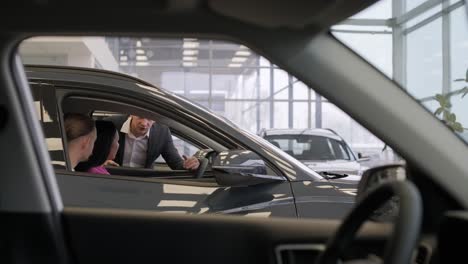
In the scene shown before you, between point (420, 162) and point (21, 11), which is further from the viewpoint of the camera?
point (21, 11)

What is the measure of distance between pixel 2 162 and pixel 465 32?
11.8 meters

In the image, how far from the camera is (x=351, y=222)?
1.64 m

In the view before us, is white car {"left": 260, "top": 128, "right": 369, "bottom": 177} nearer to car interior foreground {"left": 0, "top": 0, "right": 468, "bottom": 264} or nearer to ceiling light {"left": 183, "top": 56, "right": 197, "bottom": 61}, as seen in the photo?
car interior foreground {"left": 0, "top": 0, "right": 468, "bottom": 264}

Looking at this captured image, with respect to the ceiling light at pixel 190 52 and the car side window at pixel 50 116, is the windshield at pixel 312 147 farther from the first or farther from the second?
the car side window at pixel 50 116

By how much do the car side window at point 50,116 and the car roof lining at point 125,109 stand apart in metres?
0.16

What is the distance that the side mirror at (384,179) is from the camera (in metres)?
1.81

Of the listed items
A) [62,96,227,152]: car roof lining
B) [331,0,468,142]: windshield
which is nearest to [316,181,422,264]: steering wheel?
[62,96,227,152]: car roof lining

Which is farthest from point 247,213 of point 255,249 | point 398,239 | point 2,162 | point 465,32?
point 465,32

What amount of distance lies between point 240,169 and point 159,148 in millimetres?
1679

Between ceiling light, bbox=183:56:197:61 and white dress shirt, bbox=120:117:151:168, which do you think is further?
ceiling light, bbox=183:56:197:61

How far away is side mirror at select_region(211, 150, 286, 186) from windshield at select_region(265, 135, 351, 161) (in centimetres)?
668

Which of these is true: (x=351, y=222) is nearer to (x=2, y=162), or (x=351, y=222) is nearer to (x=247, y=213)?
(x=2, y=162)

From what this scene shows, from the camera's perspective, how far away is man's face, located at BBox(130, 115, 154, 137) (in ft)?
16.2

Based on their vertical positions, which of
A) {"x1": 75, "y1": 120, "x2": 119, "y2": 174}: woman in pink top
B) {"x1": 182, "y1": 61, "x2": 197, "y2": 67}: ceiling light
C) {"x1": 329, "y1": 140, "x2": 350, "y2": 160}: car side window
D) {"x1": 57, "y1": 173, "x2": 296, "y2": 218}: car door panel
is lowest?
{"x1": 329, "y1": 140, "x2": 350, "y2": 160}: car side window
